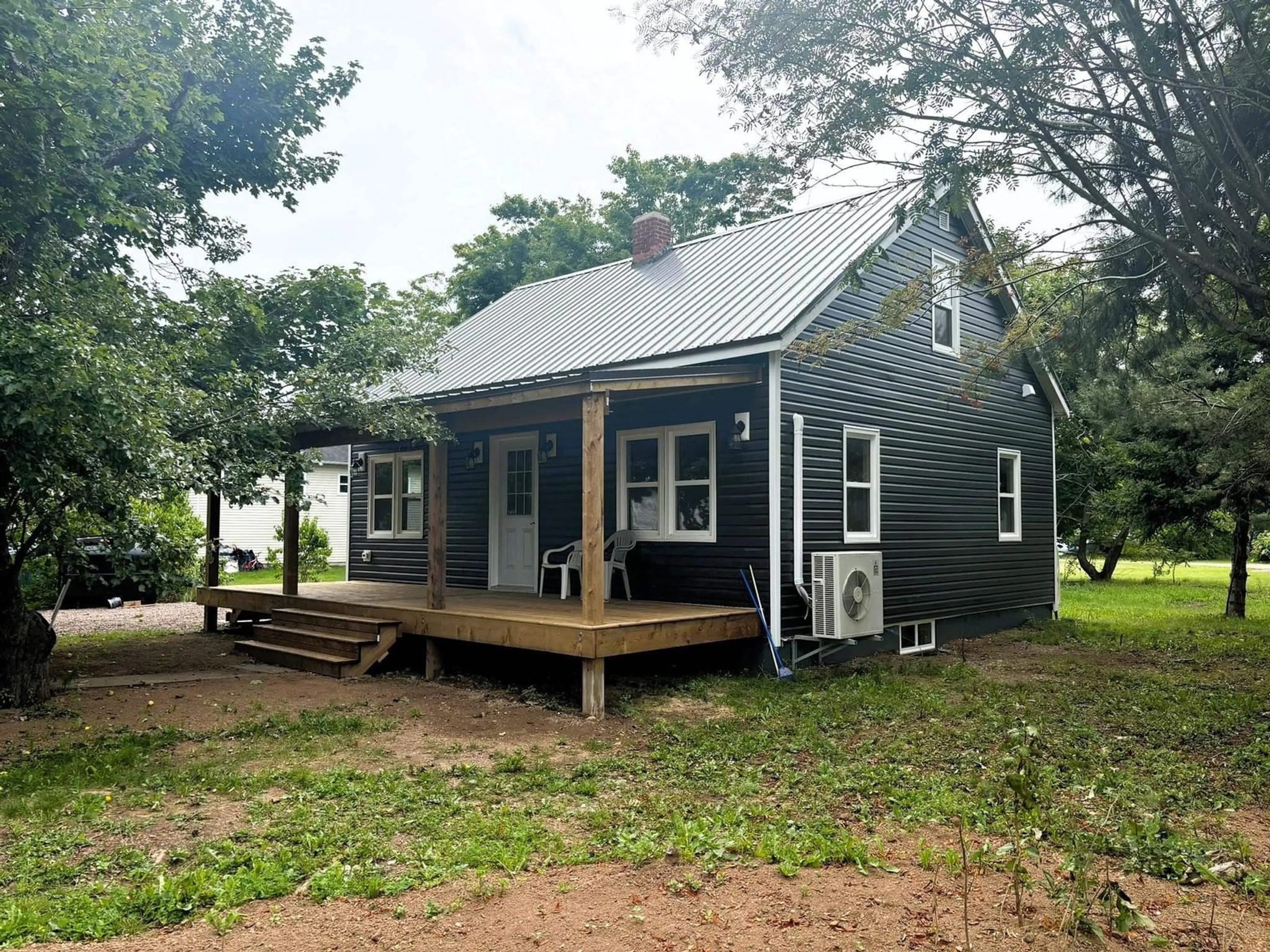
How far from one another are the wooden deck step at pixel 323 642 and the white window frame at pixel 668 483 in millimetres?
2879

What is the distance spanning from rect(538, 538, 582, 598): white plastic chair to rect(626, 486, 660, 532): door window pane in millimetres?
677

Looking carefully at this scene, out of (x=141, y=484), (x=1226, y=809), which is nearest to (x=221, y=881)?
(x=141, y=484)

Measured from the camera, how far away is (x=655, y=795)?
500 cm

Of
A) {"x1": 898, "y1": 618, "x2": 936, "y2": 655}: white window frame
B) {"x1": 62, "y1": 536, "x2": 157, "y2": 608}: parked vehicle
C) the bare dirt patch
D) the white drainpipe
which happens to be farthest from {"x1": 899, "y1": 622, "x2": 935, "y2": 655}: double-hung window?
{"x1": 62, "y1": 536, "x2": 157, "y2": 608}: parked vehicle

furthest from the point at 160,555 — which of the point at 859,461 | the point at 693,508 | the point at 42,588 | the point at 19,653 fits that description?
the point at 42,588

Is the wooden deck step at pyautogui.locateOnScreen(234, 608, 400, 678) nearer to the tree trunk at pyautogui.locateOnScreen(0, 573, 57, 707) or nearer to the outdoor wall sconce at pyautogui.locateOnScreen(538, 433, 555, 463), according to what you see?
the tree trunk at pyautogui.locateOnScreen(0, 573, 57, 707)

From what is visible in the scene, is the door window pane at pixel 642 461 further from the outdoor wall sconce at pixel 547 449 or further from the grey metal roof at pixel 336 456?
the grey metal roof at pixel 336 456

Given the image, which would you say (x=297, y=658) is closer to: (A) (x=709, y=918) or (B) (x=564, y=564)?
(B) (x=564, y=564)

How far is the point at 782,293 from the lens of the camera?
9.49 metres

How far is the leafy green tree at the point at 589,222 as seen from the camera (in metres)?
27.0

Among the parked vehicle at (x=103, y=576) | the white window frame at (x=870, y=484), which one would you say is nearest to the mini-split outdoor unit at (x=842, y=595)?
the white window frame at (x=870, y=484)

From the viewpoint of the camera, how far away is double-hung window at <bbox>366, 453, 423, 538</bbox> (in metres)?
13.3

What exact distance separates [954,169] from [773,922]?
506 centimetres

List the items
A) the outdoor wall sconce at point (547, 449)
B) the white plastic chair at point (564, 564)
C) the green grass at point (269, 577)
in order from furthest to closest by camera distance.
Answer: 1. the green grass at point (269, 577)
2. the outdoor wall sconce at point (547, 449)
3. the white plastic chair at point (564, 564)
